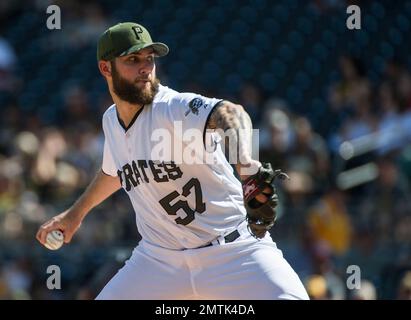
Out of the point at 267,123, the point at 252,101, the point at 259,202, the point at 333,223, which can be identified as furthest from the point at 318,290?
the point at 252,101

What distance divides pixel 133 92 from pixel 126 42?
0.24 meters

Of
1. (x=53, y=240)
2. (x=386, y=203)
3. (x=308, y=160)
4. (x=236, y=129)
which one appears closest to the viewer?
(x=236, y=129)

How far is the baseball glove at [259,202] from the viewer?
3875 millimetres

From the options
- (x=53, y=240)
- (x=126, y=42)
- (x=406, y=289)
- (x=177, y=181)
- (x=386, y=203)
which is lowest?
(x=406, y=289)

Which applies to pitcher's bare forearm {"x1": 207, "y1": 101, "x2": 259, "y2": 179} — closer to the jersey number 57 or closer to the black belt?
the jersey number 57

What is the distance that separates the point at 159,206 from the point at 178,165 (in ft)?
0.76

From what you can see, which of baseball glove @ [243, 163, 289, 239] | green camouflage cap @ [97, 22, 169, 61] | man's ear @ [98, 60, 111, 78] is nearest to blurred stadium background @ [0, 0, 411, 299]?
man's ear @ [98, 60, 111, 78]

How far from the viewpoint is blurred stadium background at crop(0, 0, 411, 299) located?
24.1 ft

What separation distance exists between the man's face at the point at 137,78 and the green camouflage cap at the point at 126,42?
4cm

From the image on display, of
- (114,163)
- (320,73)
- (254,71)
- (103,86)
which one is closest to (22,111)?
(103,86)

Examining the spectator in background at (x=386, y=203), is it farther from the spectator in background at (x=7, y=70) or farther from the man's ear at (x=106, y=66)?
the spectator in background at (x=7, y=70)

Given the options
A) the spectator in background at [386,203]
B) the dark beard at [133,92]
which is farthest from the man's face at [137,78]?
the spectator in background at [386,203]

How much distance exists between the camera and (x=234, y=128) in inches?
160

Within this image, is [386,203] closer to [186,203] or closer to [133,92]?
[186,203]
